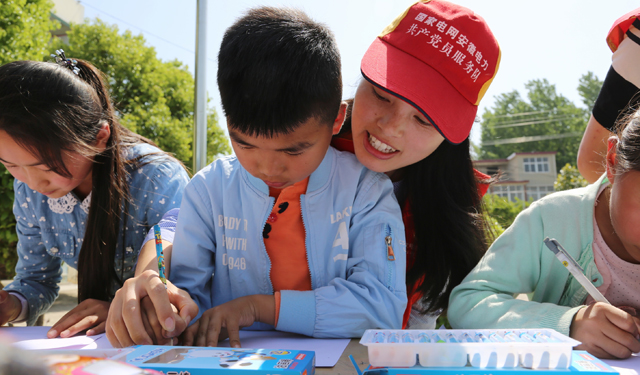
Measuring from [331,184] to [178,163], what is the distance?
54cm

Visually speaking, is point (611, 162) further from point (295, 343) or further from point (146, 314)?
point (146, 314)

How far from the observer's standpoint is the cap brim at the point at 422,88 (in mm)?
953

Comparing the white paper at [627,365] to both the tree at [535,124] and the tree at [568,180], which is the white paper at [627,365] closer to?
the tree at [568,180]

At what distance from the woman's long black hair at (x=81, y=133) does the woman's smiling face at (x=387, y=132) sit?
651 mm

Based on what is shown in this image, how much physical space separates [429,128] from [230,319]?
558 millimetres

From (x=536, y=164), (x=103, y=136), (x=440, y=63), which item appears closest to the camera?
(x=440, y=63)

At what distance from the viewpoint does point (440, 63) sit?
100 centimetres

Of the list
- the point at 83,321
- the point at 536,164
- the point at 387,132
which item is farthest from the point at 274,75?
the point at 536,164

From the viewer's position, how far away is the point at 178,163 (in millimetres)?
→ 1356

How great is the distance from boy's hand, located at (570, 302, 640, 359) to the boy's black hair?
0.55 m

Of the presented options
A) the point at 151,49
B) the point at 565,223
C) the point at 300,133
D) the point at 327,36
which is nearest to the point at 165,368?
the point at 300,133

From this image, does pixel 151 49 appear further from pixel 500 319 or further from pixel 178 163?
pixel 500 319

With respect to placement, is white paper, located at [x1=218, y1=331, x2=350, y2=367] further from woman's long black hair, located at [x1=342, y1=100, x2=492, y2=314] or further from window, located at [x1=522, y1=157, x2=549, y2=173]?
window, located at [x1=522, y1=157, x2=549, y2=173]

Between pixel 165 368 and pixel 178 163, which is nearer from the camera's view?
pixel 165 368
